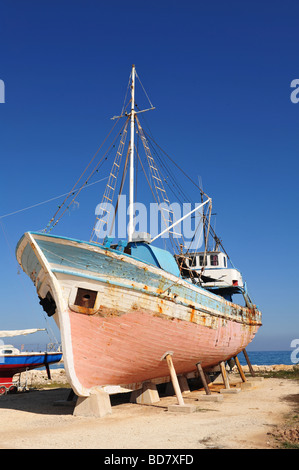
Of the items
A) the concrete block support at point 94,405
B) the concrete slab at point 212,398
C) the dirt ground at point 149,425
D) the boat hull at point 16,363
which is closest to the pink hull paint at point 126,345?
the concrete block support at point 94,405

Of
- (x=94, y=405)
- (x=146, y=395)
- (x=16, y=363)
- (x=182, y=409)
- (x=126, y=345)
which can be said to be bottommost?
(x=182, y=409)

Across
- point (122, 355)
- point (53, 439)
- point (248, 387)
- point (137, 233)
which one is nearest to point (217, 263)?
point (248, 387)

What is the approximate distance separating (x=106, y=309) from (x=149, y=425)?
369 centimetres

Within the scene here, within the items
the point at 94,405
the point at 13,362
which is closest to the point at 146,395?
the point at 94,405

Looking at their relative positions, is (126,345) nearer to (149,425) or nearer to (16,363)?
(149,425)

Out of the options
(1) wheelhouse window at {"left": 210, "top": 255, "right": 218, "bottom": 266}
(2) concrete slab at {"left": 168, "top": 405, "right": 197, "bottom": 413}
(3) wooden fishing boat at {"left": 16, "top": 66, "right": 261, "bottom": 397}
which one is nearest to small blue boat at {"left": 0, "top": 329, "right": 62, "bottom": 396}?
(3) wooden fishing boat at {"left": 16, "top": 66, "right": 261, "bottom": 397}

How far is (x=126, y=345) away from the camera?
13289 mm

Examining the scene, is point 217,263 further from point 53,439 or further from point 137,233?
point 53,439

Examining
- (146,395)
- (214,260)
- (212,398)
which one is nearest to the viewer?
(146,395)

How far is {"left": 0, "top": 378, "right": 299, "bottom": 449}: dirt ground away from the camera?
9219 mm

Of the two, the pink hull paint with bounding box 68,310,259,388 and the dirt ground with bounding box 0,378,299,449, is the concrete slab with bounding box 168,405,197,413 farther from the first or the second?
the pink hull paint with bounding box 68,310,259,388
